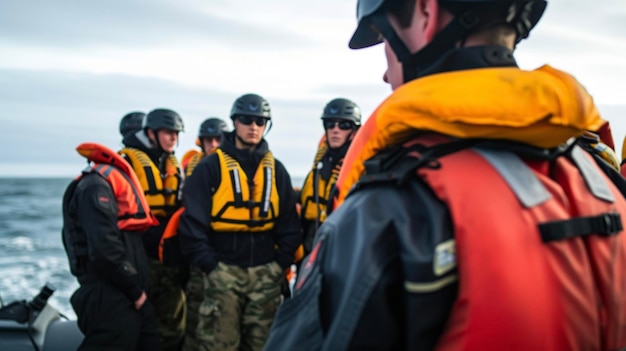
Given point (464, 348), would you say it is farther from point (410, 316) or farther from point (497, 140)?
point (497, 140)

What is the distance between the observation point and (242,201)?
5102 millimetres

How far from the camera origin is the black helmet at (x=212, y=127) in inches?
348

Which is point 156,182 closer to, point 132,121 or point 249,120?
point 249,120

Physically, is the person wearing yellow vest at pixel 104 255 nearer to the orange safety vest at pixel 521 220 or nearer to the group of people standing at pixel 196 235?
the group of people standing at pixel 196 235

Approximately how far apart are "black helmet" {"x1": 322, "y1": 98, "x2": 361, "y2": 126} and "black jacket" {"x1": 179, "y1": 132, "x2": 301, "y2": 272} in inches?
39.9

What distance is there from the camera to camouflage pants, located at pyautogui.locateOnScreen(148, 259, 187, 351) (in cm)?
621

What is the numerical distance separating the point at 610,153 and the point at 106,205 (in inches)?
138

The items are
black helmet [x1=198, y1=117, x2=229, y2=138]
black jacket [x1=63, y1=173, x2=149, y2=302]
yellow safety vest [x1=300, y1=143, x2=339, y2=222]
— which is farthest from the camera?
black helmet [x1=198, y1=117, x2=229, y2=138]

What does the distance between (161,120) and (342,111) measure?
6.90ft

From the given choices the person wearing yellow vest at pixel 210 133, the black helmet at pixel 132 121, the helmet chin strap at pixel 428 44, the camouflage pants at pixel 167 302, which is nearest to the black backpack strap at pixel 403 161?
the helmet chin strap at pixel 428 44

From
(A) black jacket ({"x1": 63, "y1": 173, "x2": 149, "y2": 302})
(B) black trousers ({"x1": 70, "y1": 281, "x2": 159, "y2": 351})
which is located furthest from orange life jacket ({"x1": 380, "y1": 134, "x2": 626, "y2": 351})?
(B) black trousers ({"x1": 70, "y1": 281, "x2": 159, "y2": 351})

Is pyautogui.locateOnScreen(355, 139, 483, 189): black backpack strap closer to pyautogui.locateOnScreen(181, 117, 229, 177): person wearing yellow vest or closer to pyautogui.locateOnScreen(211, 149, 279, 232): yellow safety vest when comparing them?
pyautogui.locateOnScreen(211, 149, 279, 232): yellow safety vest

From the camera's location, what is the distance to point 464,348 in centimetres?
107

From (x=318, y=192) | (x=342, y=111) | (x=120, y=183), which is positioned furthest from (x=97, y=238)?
(x=342, y=111)
